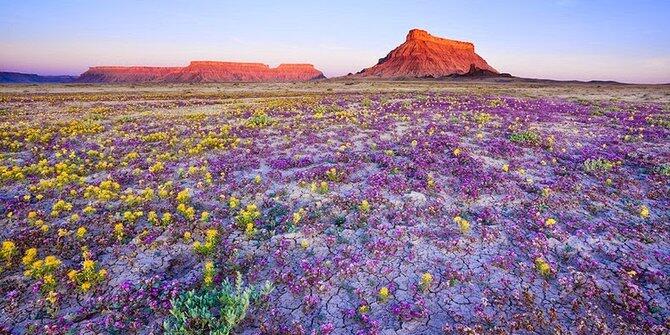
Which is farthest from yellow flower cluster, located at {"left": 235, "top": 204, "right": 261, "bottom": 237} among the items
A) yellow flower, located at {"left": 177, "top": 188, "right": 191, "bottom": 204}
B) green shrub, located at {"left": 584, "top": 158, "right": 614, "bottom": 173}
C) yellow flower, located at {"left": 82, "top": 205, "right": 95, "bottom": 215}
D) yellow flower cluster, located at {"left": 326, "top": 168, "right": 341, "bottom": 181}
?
green shrub, located at {"left": 584, "top": 158, "right": 614, "bottom": 173}

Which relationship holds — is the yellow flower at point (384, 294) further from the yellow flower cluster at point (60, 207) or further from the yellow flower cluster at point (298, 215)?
the yellow flower cluster at point (60, 207)

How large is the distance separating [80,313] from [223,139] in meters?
11.7

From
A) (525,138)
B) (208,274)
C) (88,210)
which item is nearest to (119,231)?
(88,210)

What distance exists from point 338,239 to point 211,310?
118 inches

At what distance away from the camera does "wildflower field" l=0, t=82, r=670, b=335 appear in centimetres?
593

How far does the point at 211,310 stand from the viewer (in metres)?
6.08

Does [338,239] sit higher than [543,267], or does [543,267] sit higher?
[543,267]

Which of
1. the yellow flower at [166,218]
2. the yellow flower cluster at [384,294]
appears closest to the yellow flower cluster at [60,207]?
the yellow flower at [166,218]

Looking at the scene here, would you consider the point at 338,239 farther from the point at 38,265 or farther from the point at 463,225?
the point at 38,265

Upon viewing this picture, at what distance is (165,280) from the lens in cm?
684

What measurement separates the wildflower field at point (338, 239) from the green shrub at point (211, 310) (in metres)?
0.03

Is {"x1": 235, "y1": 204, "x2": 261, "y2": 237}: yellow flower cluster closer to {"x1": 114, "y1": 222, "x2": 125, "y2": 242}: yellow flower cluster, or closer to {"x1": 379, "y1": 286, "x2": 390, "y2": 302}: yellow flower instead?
{"x1": 114, "y1": 222, "x2": 125, "y2": 242}: yellow flower cluster

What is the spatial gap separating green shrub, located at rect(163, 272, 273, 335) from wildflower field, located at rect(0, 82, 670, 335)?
0.03 metres

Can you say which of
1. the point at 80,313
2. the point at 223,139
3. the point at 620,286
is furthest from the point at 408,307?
the point at 223,139
